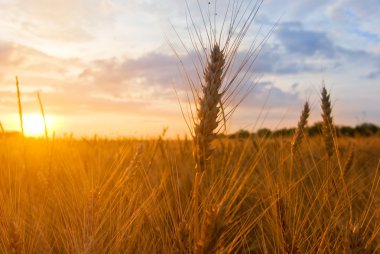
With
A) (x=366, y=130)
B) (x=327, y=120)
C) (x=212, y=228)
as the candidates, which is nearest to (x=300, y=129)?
(x=327, y=120)

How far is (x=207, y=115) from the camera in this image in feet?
4.33

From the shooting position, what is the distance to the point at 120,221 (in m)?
1.78

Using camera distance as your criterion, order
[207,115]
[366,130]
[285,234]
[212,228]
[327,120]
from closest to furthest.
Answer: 1. [212,228]
2. [207,115]
3. [285,234]
4. [327,120]
5. [366,130]

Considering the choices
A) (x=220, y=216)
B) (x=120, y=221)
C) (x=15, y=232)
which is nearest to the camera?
(x=220, y=216)

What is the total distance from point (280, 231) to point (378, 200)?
1.19 metres

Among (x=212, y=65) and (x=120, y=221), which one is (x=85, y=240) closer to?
(x=120, y=221)

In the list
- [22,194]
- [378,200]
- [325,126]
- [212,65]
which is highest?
[212,65]

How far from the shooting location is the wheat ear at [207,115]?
1.30 m

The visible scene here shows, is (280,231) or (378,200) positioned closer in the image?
(280,231)

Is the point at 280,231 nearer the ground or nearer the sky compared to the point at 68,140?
nearer the ground

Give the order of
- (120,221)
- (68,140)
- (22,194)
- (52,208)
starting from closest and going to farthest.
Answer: (120,221) < (52,208) < (22,194) < (68,140)

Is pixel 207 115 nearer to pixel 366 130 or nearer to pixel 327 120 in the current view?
pixel 327 120

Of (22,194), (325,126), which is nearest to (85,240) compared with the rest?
(22,194)

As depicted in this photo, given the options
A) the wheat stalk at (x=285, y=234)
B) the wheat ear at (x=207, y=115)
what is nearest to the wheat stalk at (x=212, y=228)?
the wheat ear at (x=207, y=115)
